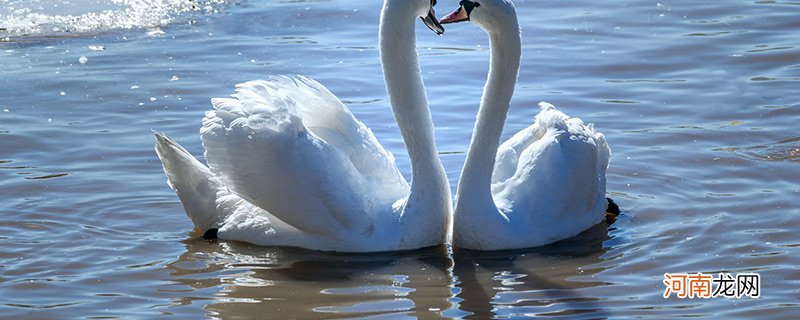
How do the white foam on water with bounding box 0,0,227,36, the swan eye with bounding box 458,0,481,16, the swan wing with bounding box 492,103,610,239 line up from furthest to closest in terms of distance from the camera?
the white foam on water with bounding box 0,0,227,36, the swan wing with bounding box 492,103,610,239, the swan eye with bounding box 458,0,481,16

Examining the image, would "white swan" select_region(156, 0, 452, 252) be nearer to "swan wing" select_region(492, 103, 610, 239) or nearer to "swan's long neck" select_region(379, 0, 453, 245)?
"swan's long neck" select_region(379, 0, 453, 245)

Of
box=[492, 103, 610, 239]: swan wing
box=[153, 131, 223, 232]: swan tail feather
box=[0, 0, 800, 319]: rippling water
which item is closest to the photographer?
box=[0, 0, 800, 319]: rippling water

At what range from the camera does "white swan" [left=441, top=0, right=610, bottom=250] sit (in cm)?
753

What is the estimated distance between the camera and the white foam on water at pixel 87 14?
45.7 ft

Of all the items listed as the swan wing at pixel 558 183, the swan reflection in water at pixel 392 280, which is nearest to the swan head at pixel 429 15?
the swan wing at pixel 558 183

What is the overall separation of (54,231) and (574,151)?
3.10 metres

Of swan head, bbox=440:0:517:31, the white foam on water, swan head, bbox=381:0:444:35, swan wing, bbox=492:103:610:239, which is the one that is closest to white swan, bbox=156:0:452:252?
swan head, bbox=381:0:444:35

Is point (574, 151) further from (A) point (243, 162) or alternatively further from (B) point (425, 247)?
(A) point (243, 162)

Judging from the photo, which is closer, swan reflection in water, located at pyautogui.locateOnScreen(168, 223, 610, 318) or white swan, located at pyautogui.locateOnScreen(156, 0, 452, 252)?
swan reflection in water, located at pyautogui.locateOnScreen(168, 223, 610, 318)

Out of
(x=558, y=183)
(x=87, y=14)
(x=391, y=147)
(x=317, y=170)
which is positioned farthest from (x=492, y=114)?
(x=87, y=14)

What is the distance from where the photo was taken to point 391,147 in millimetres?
9805

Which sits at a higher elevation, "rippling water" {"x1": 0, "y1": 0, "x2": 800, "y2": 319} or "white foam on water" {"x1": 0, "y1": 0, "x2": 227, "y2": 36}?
"white foam on water" {"x1": 0, "y1": 0, "x2": 227, "y2": 36}

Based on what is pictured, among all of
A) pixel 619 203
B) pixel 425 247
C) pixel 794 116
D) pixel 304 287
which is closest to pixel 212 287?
pixel 304 287

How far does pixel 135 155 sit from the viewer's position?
967 cm
